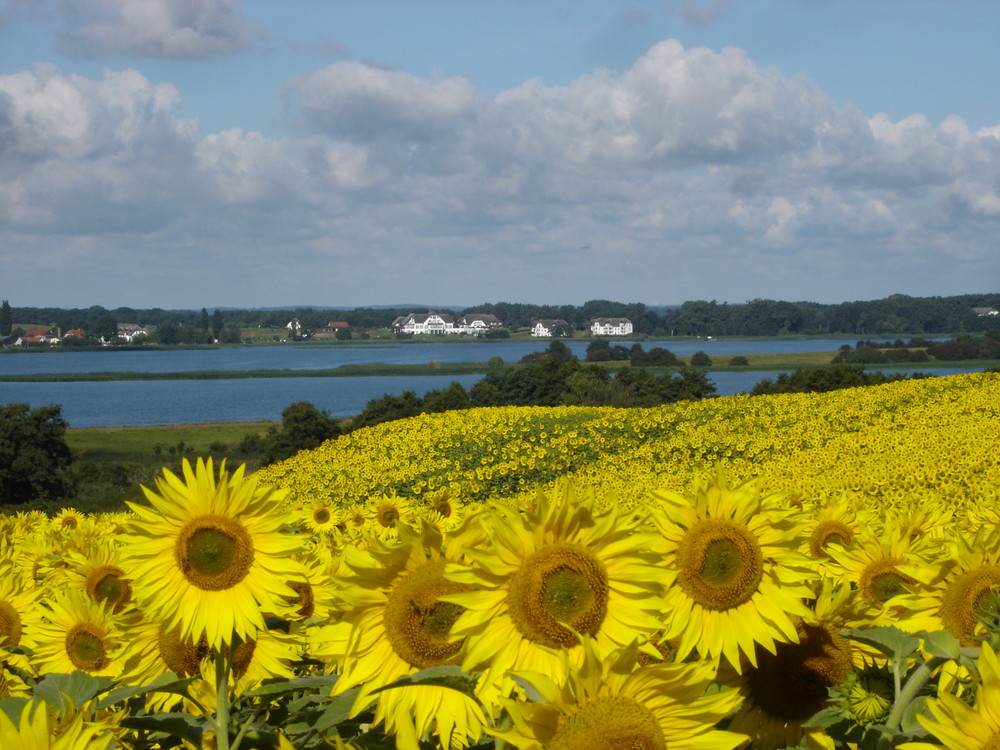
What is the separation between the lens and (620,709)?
1460mm

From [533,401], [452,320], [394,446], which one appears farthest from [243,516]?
[452,320]

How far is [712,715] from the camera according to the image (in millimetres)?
1512

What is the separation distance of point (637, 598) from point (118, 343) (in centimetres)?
17882

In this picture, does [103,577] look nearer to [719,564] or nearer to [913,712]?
[719,564]

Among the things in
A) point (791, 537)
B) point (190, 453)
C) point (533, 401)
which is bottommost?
point (190, 453)

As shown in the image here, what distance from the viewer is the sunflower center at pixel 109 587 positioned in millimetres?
Answer: 3430

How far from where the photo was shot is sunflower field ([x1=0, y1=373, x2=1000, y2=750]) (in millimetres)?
1514

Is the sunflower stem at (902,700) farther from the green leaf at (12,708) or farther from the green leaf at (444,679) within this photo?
the green leaf at (12,708)

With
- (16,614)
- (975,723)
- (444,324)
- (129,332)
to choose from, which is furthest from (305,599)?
(129,332)

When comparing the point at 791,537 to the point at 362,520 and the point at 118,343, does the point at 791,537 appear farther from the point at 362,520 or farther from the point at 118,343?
the point at 118,343

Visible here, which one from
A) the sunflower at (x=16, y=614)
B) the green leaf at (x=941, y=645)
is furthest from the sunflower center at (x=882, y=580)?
the sunflower at (x=16, y=614)

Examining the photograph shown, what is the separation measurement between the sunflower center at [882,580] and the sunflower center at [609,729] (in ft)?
4.87

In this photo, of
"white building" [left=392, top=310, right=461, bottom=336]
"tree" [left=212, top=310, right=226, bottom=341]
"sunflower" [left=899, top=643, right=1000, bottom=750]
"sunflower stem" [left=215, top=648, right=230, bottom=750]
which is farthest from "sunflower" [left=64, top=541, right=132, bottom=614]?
"tree" [left=212, top=310, right=226, bottom=341]

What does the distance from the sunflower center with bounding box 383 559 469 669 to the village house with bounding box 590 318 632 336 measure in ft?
403
